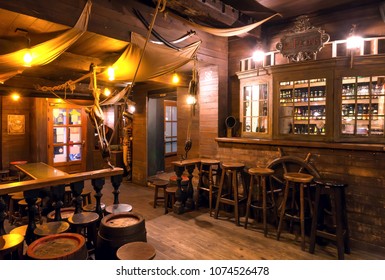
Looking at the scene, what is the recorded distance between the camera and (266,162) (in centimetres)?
432

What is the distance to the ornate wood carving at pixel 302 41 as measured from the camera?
155 inches

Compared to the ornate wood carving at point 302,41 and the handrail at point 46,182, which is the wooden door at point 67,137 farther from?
the ornate wood carving at point 302,41

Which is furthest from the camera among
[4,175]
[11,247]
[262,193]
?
[4,175]

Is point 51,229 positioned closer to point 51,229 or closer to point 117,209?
point 51,229

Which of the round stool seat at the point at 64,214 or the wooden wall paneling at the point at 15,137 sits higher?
the wooden wall paneling at the point at 15,137

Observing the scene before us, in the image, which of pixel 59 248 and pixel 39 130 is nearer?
pixel 59 248

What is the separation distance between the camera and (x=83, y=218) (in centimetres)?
275

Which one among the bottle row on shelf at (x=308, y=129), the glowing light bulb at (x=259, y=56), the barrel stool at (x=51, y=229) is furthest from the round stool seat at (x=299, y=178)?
the barrel stool at (x=51, y=229)

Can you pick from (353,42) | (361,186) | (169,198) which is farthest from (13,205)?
(353,42)

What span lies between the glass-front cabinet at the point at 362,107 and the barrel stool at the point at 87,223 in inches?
134

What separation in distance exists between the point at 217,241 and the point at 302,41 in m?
3.21

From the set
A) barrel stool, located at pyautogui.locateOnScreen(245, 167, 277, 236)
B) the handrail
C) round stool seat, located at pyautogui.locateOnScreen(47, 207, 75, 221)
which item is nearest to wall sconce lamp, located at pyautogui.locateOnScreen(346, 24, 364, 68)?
barrel stool, located at pyautogui.locateOnScreen(245, 167, 277, 236)

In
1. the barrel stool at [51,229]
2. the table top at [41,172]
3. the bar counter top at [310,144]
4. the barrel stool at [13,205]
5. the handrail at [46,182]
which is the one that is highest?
the bar counter top at [310,144]

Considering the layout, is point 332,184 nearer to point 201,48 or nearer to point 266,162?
point 266,162
